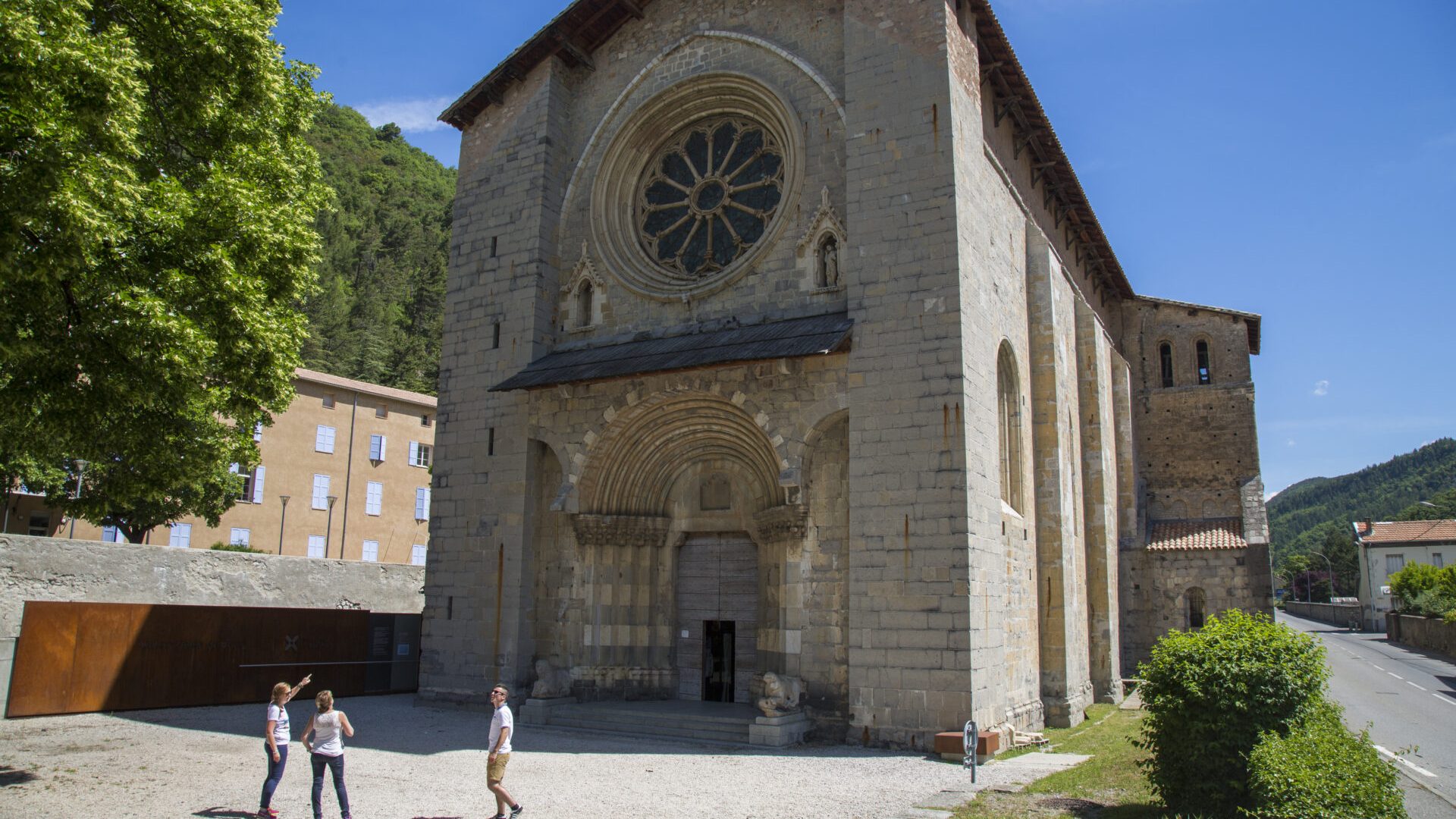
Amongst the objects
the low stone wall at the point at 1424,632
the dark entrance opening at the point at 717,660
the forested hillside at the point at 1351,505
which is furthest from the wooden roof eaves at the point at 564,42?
the forested hillside at the point at 1351,505

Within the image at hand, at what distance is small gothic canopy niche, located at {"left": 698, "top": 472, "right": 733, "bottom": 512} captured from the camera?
15.9 m

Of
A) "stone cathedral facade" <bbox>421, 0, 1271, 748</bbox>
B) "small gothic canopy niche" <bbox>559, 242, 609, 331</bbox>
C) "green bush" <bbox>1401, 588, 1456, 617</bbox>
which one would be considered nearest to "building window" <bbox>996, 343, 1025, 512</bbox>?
"stone cathedral facade" <bbox>421, 0, 1271, 748</bbox>

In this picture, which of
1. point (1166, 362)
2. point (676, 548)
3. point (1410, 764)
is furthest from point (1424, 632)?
point (676, 548)

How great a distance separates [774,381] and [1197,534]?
628 inches

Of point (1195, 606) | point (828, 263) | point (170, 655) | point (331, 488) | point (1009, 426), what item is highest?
point (828, 263)

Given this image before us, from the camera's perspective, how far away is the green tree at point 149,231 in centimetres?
775

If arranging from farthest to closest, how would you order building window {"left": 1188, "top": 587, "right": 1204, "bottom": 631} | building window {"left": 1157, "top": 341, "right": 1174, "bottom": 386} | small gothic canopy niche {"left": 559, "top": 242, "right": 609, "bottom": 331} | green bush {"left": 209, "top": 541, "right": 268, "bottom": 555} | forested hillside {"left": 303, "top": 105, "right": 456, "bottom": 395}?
forested hillside {"left": 303, "top": 105, "right": 456, "bottom": 395} < green bush {"left": 209, "top": 541, "right": 268, "bottom": 555} < building window {"left": 1157, "top": 341, "right": 1174, "bottom": 386} < building window {"left": 1188, "top": 587, "right": 1204, "bottom": 631} < small gothic canopy niche {"left": 559, "top": 242, "right": 609, "bottom": 331}

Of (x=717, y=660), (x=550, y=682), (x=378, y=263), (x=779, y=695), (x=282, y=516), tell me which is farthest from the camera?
(x=378, y=263)

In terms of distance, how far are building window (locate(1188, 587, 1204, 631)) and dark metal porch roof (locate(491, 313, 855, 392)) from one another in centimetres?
1510

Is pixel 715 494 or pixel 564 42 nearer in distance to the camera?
pixel 715 494

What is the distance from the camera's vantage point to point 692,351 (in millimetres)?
Answer: 14867

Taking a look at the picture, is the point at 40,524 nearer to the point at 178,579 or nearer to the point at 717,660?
the point at 178,579

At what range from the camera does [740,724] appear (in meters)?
13.2

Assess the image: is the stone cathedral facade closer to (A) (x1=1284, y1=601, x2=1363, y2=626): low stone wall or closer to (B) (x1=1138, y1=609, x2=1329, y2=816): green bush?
(B) (x1=1138, y1=609, x2=1329, y2=816): green bush
